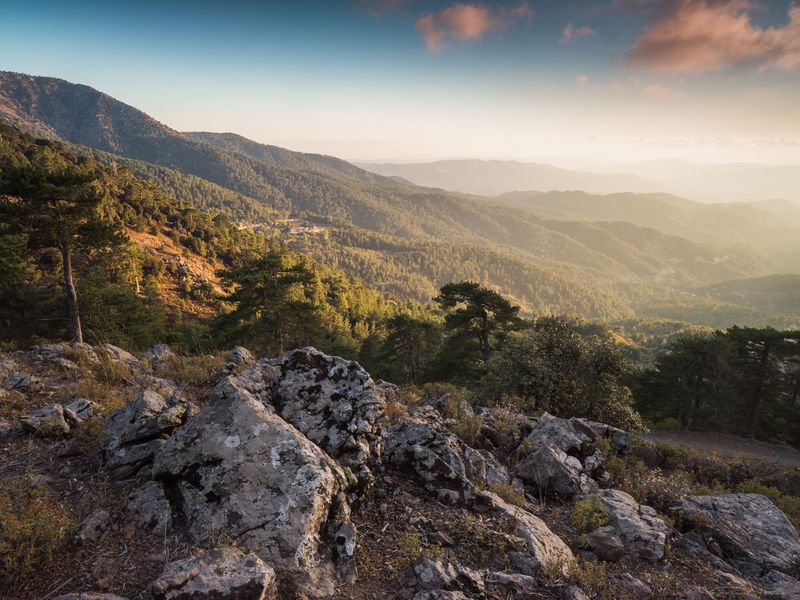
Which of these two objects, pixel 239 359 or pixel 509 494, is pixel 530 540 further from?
pixel 239 359

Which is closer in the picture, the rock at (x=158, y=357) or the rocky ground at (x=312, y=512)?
the rocky ground at (x=312, y=512)

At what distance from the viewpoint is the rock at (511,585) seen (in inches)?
206

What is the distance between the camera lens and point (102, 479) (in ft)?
20.3

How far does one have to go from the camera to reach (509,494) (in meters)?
8.01

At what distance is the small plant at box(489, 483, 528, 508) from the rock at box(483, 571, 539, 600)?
2.41 m

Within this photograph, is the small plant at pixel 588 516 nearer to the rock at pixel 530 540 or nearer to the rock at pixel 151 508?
the rock at pixel 530 540

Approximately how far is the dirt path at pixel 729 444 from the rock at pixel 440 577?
2630cm

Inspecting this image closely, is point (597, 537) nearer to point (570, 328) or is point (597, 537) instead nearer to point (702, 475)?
point (702, 475)

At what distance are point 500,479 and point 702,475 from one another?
998 cm

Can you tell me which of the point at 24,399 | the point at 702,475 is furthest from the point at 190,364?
the point at 702,475

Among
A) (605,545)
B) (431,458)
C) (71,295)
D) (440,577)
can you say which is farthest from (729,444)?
(71,295)

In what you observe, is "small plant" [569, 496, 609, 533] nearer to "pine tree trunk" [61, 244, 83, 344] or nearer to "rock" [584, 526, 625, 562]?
"rock" [584, 526, 625, 562]

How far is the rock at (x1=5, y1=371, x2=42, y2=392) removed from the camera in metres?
9.18

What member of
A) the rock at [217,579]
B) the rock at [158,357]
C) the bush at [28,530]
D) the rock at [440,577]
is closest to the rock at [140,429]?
the bush at [28,530]
